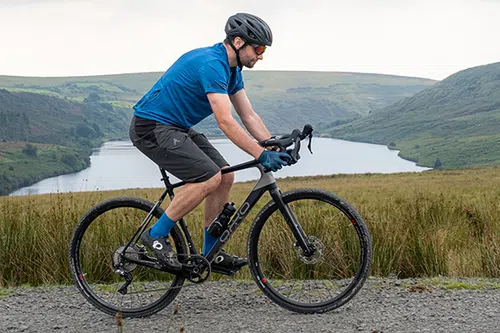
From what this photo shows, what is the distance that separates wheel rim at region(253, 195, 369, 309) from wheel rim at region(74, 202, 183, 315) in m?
0.83

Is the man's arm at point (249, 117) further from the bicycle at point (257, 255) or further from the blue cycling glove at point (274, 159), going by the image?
the blue cycling glove at point (274, 159)

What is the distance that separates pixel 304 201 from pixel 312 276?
0.90 metres

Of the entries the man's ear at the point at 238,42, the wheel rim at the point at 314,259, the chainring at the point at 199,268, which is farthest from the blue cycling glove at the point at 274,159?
the chainring at the point at 199,268

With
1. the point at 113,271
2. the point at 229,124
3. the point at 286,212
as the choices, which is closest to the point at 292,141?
the point at 229,124

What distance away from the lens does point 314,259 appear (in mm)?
4645

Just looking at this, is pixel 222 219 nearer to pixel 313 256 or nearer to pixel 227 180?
pixel 227 180

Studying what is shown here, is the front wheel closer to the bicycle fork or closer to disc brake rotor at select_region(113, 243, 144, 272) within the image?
the bicycle fork

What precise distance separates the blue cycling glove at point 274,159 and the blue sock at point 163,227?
0.83 meters

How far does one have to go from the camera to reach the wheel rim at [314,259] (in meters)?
4.57


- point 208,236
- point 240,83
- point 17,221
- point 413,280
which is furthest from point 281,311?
point 17,221

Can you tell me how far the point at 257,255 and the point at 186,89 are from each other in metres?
1.33

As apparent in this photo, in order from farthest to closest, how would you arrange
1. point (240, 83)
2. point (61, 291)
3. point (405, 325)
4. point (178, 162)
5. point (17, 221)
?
1. point (17, 221)
2. point (61, 291)
3. point (240, 83)
4. point (178, 162)
5. point (405, 325)

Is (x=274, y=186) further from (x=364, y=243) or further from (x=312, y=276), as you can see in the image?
(x=312, y=276)

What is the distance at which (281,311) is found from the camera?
4609 mm
